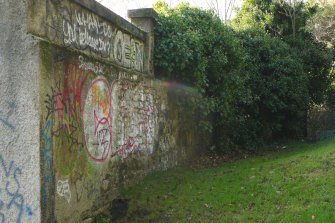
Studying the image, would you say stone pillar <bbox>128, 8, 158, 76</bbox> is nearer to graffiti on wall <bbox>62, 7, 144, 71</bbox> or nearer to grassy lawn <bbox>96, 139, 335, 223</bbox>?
graffiti on wall <bbox>62, 7, 144, 71</bbox>

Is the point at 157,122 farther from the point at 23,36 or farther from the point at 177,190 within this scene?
the point at 23,36

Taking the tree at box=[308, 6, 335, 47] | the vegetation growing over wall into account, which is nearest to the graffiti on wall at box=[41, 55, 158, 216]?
the vegetation growing over wall

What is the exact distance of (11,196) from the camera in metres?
5.00

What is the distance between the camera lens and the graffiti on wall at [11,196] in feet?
16.2

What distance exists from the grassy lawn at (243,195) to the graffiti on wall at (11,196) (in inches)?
75.8

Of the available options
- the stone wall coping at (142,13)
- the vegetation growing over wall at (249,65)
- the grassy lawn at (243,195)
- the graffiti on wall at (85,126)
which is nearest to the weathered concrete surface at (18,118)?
the graffiti on wall at (85,126)

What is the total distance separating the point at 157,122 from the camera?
9.45m

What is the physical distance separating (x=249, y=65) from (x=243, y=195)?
8.42 meters

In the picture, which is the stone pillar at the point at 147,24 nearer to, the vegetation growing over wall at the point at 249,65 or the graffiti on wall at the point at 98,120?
the vegetation growing over wall at the point at 249,65

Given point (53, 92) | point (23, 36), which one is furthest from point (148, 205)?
point (23, 36)

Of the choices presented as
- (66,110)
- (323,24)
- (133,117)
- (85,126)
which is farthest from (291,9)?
(66,110)

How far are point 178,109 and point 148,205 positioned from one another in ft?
13.3

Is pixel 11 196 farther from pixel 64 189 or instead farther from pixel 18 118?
pixel 18 118

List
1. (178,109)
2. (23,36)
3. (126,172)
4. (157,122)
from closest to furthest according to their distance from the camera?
(23,36), (126,172), (157,122), (178,109)
